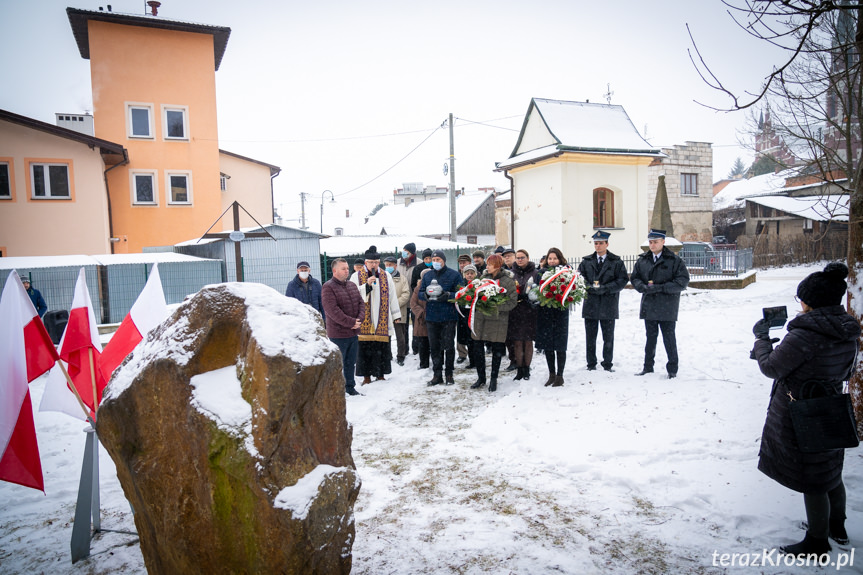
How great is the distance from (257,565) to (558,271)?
587cm

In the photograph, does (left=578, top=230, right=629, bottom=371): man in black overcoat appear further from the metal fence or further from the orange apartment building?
the orange apartment building

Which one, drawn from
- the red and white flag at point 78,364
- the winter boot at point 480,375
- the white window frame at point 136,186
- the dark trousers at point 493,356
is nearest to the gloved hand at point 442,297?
the dark trousers at point 493,356

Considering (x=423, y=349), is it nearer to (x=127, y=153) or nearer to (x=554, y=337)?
(x=554, y=337)

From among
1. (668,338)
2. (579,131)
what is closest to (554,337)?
(668,338)

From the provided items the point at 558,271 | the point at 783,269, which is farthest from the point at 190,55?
the point at 783,269

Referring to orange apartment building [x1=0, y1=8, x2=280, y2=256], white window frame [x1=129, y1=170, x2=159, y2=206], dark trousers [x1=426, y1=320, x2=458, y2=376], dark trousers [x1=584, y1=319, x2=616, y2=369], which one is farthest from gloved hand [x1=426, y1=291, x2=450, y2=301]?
white window frame [x1=129, y1=170, x2=159, y2=206]

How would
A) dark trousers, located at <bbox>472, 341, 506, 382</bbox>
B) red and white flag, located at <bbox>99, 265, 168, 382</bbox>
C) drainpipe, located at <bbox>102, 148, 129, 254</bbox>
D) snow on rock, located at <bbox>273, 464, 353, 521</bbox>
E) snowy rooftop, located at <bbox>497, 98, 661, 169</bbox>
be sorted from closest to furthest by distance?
snow on rock, located at <bbox>273, 464, 353, 521</bbox>, red and white flag, located at <bbox>99, 265, 168, 382</bbox>, dark trousers, located at <bbox>472, 341, 506, 382</bbox>, snowy rooftop, located at <bbox>497, 98, 661, 169</bbox>, drainpipe, located at <bbox>102, 148, 129, 254</bbox>

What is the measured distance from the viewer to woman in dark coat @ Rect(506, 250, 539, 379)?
8203mm

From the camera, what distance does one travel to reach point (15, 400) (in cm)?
390

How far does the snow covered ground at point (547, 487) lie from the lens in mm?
3682

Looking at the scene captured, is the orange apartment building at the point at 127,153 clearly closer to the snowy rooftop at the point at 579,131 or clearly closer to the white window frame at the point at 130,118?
the white window frame at the point at 130,118

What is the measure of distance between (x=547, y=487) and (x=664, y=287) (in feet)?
13.2

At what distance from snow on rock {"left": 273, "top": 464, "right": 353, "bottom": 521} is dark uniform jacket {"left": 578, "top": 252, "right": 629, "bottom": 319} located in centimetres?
592

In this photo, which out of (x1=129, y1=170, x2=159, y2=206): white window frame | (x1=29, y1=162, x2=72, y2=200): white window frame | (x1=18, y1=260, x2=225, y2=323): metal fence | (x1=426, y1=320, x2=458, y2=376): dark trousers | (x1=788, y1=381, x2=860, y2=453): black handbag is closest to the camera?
(x1=788, y1=381, x2=860, y2=453): black handbag
